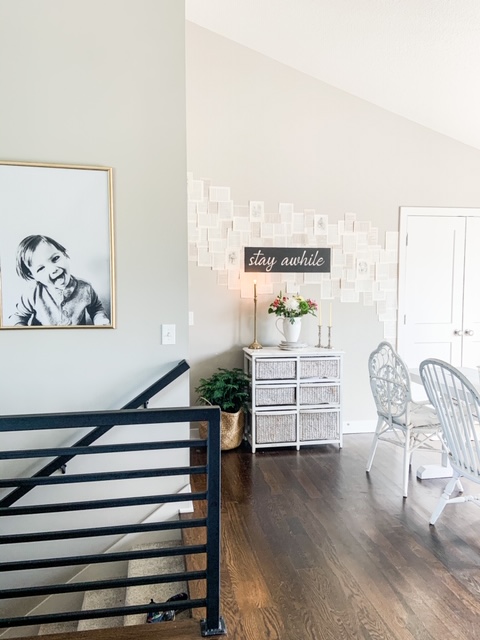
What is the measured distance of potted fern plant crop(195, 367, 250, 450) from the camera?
155 inches

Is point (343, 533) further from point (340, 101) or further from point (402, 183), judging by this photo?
point (340, 101)

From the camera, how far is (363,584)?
6.82 feet

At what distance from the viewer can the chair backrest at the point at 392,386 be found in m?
3.06

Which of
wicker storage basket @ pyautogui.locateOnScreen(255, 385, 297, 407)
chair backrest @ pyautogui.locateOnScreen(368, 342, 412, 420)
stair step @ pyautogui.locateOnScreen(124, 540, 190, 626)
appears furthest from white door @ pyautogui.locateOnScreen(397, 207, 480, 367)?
stair step @ pyautogui.locateOnScreen(124, 540, 190, 626)

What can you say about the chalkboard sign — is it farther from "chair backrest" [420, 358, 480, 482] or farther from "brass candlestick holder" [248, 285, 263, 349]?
"chair backrest" [420, 358, 480, 482]

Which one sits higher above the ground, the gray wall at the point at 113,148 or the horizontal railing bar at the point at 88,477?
the gray wall at the point at 113,148

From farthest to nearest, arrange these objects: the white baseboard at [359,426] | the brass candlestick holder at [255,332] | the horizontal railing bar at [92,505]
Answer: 1. the white baseboard at [359,426]
2. the brass candlestick holder at [255,332]
3. the horizontal railing bar at [92,505]

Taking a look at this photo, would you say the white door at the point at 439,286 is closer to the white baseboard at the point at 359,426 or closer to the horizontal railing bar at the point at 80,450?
the white baseboard at the point at 359,426

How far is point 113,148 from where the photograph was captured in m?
2.52

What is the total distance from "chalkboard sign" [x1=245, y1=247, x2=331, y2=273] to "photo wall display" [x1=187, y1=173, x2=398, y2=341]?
45 millimetres

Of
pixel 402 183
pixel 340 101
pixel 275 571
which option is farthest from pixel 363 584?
pixel 340 101

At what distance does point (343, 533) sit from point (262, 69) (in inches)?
155

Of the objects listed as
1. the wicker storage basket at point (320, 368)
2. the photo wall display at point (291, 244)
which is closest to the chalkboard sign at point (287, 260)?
the photo wall display at point (291, 244)

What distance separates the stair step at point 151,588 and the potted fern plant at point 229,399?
52.8 inches
